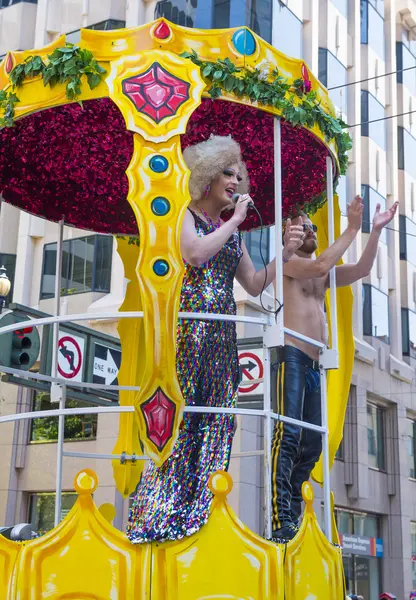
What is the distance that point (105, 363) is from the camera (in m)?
13.7

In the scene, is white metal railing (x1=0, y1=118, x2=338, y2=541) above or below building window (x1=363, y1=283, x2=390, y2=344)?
below

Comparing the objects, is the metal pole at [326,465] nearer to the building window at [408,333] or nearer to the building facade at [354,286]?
the building facade at [354,286]

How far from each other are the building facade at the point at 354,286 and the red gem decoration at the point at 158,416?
9.55 m

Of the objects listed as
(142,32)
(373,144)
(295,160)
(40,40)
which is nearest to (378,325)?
(373,144)

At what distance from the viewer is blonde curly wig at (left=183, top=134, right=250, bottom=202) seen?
6016 millimetres

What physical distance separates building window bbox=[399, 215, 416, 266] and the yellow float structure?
22.2 meters

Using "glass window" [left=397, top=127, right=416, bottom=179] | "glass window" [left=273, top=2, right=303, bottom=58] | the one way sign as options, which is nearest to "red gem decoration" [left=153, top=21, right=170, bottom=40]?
the one way sign

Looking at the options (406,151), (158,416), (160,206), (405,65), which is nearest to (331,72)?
(406,151)

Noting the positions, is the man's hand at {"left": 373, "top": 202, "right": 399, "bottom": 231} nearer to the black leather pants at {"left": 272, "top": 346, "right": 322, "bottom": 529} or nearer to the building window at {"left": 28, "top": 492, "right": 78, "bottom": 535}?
the black leather pants at {"left": 272, "top": 346, "right": 322, "bottom": 529}

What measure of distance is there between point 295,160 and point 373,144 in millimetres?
20543

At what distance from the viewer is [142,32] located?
219 inches

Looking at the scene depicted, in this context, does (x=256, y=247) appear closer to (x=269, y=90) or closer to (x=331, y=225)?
(x=331, y=225)

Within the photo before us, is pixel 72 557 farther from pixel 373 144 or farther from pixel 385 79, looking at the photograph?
pixel 385 79

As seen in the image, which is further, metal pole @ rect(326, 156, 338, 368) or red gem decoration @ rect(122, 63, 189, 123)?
metal pole @ rect(326, 156, 338, 368)
